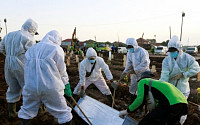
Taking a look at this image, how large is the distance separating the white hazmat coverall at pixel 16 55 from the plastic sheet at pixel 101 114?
4.64ft

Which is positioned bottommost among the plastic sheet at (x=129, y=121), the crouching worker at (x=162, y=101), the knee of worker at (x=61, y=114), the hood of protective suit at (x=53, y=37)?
the plastic sheet at (x=129, y=121)

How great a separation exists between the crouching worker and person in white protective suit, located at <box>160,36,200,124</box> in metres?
1.16

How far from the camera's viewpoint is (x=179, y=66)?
3.46m

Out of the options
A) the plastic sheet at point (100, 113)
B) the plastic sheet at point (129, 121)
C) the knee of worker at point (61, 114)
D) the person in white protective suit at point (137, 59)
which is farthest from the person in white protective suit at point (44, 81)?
the person in white protective suit at point (137, 59)

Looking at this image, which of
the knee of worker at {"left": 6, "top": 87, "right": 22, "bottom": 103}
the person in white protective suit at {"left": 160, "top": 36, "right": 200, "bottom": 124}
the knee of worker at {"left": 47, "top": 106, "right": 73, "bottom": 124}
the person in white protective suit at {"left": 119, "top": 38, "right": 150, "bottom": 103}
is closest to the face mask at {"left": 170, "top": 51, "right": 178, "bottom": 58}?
the person in white protective suit at {"left": 160, "top": 36, "right": 200, "bottom": 124}

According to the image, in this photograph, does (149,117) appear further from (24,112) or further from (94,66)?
(94,66)

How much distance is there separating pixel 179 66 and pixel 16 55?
10.4 ft

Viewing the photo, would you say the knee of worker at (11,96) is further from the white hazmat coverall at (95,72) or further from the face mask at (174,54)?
the face mask at (174,54)

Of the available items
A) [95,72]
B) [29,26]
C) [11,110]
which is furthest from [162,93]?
[11,110]

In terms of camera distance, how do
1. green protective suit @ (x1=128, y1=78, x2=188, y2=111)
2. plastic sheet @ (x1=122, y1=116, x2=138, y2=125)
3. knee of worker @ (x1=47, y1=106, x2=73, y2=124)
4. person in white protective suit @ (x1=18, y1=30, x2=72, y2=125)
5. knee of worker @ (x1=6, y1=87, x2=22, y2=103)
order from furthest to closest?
1. knee of worker @ (x1=6, y1=87, x2=22, y2=103)
2. plastic sheet @ (x1=122, y1=116, x2=138, y2=125)
3. knee of worker @ (x1=47, y1=106, x2=73, y2=124)
4. person in white protective suit @ (x1=18, y1=30, x2=72, y2=125)
5. green protective suit @ (x1=128, y1=78, x2=188, y2=111)

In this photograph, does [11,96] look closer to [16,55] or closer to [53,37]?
[16,55]

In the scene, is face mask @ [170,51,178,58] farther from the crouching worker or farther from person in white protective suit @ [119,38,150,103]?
the crouching worker

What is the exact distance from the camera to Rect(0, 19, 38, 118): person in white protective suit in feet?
11.3

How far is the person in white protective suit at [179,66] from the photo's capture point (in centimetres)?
335
